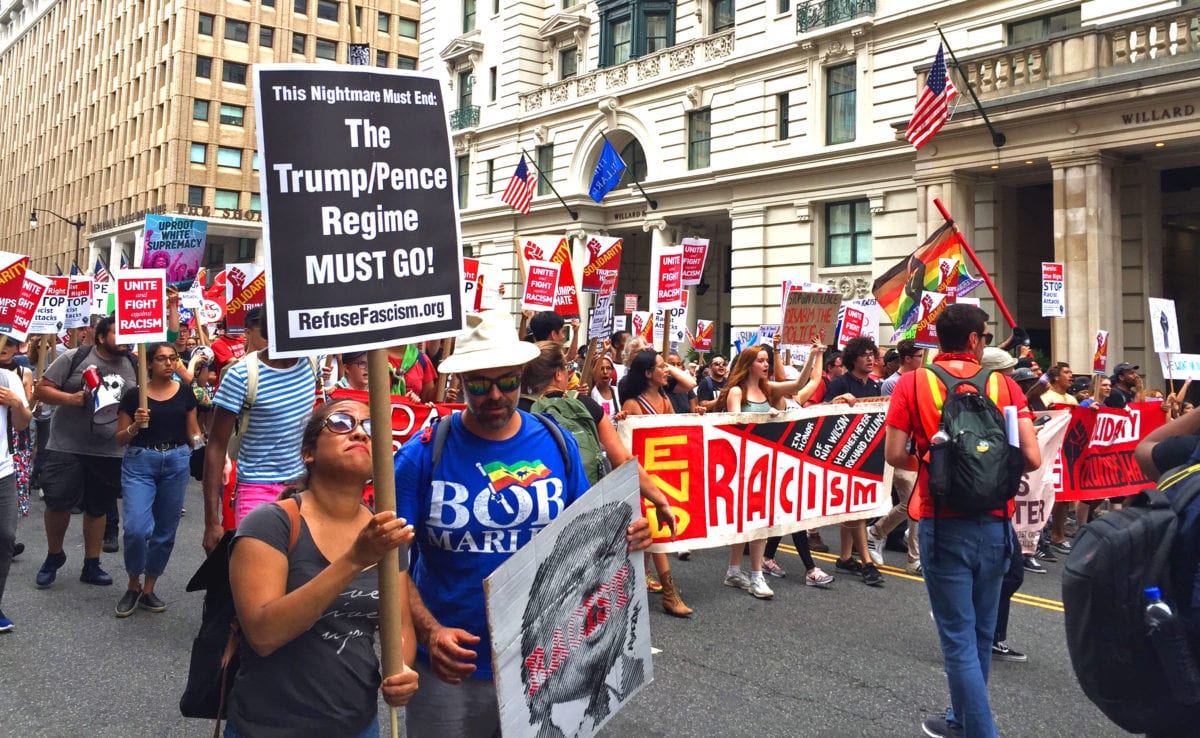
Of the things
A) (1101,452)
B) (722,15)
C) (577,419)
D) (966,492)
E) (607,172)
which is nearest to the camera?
(966,492)

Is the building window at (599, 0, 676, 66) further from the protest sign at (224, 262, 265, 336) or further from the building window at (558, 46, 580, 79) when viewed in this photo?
the protest sign at (224, 262, 265, 336)

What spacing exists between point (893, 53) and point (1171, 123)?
8.08 m

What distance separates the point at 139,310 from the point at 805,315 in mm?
6658

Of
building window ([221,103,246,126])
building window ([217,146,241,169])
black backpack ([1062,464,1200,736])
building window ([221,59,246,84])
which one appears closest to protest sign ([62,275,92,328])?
black backpack ([1062,464,1200,736])

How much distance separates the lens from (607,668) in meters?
2.98

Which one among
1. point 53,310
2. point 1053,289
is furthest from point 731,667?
point 1053,289

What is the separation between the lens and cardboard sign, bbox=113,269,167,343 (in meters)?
7.07

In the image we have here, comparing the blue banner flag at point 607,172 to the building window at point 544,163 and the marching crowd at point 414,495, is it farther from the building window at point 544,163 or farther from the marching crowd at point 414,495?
the building window at point 544,163

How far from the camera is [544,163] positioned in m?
34.0

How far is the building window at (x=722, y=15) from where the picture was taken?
28.2 meters

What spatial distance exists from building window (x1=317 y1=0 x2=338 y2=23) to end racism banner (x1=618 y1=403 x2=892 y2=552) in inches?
2444

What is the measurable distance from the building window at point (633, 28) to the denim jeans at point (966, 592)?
1112 inches

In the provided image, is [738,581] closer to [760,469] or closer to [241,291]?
[760,469]

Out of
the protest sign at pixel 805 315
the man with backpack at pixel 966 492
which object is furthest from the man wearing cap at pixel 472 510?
the protest sign at pixel 805 315
